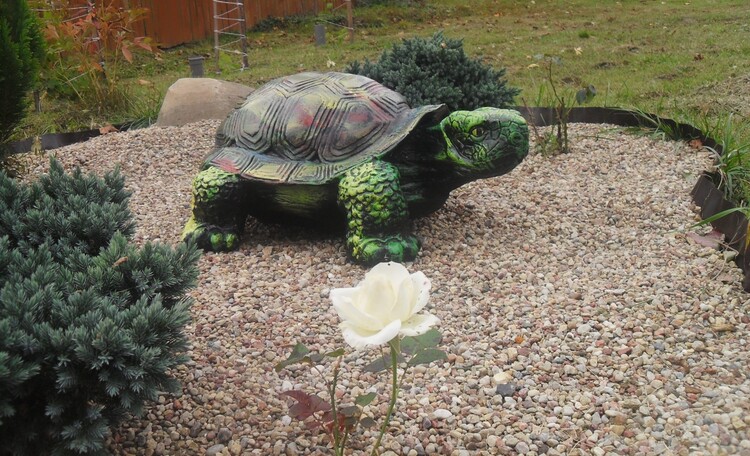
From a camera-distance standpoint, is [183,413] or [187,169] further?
[187,169]

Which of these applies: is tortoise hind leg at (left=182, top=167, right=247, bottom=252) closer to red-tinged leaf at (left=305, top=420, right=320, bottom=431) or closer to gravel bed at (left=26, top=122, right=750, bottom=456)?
gravel bed at (left=26, top=122, right=750, bottom=456)

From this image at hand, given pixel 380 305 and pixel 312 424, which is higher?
pixel 380 305

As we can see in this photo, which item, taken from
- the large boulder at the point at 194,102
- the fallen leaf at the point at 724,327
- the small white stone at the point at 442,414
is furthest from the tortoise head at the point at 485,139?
the large boulder at the point at 194,102

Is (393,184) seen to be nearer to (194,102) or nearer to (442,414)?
(442,414)

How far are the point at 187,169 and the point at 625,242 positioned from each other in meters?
3.10

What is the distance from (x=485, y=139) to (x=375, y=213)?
0.63 metres

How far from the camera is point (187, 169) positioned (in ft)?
17.1

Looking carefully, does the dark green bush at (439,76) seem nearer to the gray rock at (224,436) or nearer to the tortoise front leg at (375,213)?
the tortoise front leg at (375,213)

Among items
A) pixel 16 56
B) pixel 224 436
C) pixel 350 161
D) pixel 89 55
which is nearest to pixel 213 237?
pixel 350 161

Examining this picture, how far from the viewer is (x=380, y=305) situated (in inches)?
60.1

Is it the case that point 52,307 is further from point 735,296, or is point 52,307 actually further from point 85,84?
point 85,84

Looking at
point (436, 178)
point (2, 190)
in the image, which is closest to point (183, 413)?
point (2, 190)

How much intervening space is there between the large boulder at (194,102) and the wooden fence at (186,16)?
4.69 metres

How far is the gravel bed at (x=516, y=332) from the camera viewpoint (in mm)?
2258
